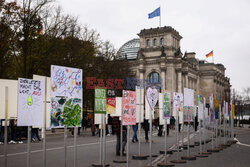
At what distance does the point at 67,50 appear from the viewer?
3872 cm

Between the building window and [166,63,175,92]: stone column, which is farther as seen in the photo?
the building window

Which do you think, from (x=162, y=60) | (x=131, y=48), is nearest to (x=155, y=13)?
(x=162, y=60)

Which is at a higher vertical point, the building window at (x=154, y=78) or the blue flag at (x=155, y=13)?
the blue flag at (x=155, y=13)

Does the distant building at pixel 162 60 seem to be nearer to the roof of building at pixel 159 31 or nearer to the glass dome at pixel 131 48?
the roof of building at pixel 159 31

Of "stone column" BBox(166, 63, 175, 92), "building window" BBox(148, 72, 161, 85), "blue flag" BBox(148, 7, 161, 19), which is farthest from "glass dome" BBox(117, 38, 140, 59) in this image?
"blue flag" BBox(148, 7, 161, 19)

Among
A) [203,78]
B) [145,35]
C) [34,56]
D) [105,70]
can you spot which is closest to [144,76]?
[145,35]

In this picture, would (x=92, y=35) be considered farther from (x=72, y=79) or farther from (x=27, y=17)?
(x=72, y=79)

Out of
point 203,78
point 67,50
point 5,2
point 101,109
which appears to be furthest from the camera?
point 203,78

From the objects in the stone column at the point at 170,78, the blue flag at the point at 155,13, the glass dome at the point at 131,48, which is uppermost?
the blue flag at the point at 155,13

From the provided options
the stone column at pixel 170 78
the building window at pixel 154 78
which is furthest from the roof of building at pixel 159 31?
the building window at pixel 154 78

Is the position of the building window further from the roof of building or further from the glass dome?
the glass dome

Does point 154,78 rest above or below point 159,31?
below

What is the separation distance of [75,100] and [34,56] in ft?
77.2

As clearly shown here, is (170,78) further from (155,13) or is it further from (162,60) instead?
(155,13)
